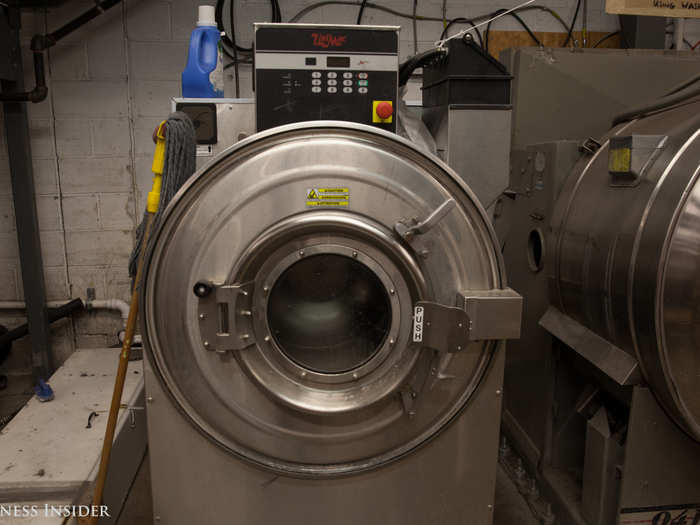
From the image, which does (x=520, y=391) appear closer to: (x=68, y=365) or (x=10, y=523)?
(x=10, y=523)

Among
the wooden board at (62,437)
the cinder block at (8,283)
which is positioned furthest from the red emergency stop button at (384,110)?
the cinder block at (8,283)

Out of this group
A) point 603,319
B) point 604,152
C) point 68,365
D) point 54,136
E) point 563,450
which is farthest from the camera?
point 54,136

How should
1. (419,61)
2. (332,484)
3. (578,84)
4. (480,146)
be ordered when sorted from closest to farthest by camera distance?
(332,484), (480,146), (419,61), (578,84)

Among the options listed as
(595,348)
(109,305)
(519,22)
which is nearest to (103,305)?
(109,305)

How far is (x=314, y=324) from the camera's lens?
1.22 meters

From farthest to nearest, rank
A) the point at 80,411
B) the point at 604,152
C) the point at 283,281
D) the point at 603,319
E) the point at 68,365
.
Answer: the point at 68,365
the point at 80,411
the point at 604,152
the point at 603,319
the point at 283,281

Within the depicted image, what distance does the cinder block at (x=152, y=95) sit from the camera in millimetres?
2465

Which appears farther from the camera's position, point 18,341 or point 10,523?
point 18,341

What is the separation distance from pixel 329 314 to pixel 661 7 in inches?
45.6

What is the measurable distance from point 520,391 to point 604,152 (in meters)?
0.92

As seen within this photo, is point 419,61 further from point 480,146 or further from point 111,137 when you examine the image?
point 111,137

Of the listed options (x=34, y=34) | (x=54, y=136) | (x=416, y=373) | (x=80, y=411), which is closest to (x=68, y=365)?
(x=80, y=411)

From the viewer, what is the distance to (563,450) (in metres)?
1.74

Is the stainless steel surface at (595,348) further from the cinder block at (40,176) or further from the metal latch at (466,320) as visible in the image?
the cinder block at (40,176)
